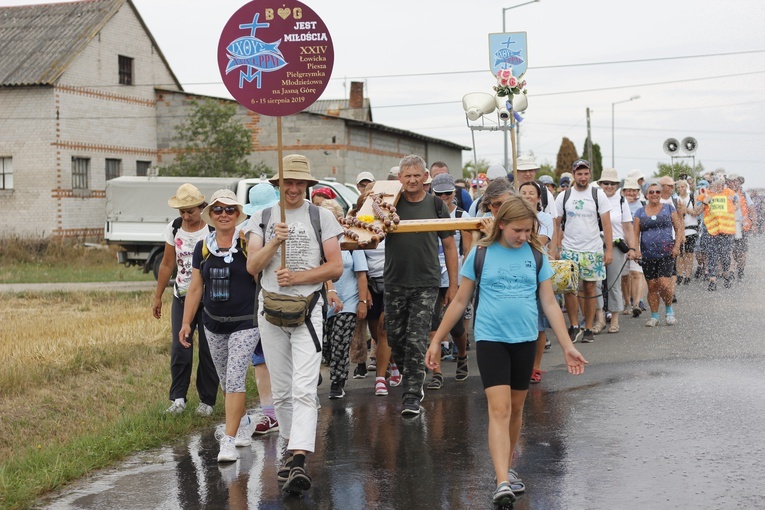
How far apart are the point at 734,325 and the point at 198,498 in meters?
9.02

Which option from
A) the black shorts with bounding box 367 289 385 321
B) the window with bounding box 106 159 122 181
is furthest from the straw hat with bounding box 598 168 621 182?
the window with bounding box 106 159 122 181

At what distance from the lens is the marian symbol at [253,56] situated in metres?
7.14

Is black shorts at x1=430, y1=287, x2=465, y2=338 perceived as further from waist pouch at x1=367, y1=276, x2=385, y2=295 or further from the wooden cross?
the wooden cross

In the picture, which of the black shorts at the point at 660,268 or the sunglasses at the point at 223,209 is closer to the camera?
the sunglasses at the point at 223,209

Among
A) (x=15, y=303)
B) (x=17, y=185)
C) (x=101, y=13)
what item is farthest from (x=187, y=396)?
(x=101, y=13)

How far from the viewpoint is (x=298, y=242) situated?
6.72 metres

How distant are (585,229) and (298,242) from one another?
623 cm

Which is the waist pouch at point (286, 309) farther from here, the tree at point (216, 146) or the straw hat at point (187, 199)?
the tree at point (216, 146)

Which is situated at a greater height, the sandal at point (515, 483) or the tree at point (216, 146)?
the tree at point (216, 146)

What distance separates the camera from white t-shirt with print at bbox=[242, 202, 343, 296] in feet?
22.0

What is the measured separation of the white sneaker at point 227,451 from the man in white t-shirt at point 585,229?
6.00m

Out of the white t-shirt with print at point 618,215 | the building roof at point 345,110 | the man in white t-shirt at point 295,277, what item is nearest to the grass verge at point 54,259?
the building roof at point 345,110

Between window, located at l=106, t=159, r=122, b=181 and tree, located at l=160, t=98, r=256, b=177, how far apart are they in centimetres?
254

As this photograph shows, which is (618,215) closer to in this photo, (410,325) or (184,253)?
(410,325)
